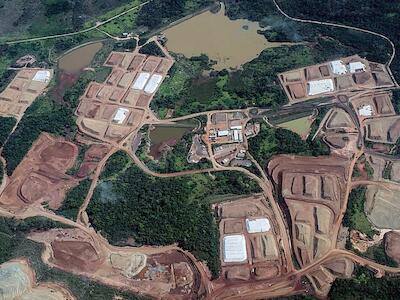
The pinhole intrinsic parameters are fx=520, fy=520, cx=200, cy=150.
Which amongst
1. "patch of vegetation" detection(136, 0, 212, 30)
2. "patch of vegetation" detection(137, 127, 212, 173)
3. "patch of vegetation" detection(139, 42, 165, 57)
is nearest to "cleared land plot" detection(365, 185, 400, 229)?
"patch of vegetation" detection(137, 127, 212, 173)

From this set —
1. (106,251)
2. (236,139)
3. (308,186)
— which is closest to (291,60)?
(236,139)

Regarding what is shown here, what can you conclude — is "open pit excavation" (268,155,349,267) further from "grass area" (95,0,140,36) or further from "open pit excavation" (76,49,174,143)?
"grass area" (95,0,140,36)

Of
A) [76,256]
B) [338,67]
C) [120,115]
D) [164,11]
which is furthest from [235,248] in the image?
[164,11]

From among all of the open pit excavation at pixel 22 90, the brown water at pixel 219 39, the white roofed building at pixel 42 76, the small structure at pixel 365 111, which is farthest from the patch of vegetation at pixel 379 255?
the white roofed building at pixel 42 76

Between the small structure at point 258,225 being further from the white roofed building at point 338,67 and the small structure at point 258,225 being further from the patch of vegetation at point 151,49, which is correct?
the patch of vegetation at point 151,49

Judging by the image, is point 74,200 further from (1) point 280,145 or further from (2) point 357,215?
(2) point 357,215

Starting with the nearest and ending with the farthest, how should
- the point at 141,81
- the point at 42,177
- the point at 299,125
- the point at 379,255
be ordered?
the point at 379,255 < the point at 42,177 < the point at 299,125 < the point at 141,81

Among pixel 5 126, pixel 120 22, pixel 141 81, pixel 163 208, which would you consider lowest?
pixel 163 208
